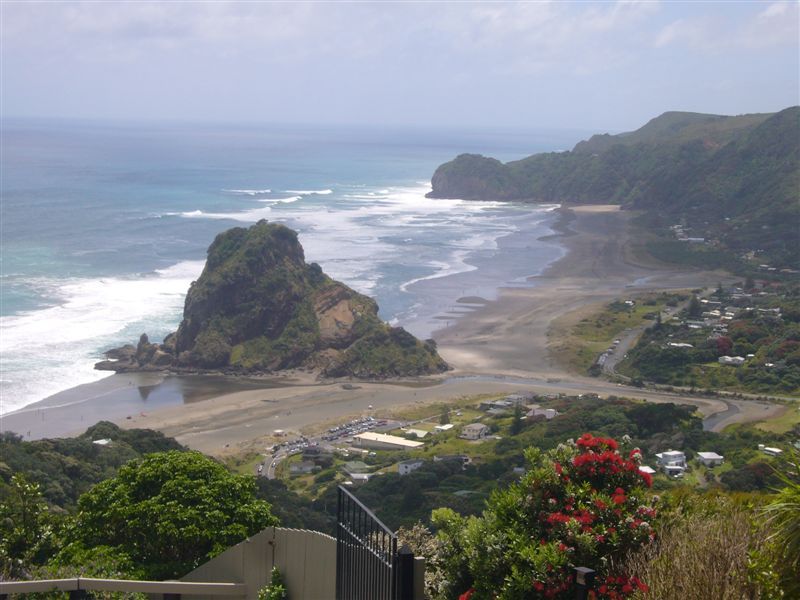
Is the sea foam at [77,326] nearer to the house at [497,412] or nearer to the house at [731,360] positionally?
the house at [497,412]

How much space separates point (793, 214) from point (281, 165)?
101104 mm

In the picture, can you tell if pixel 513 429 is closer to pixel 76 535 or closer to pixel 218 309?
pixel 218 309

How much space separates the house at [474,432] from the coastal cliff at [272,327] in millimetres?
10775

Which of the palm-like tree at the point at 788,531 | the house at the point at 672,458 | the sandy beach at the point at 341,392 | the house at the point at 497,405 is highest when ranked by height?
the palm-like tree at the point at 788,531

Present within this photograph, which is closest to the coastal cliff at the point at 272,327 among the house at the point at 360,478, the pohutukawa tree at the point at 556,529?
the house at the point at 360,478

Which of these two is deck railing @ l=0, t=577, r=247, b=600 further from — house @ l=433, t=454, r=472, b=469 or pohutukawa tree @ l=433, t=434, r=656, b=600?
house @ l=433, t=454, r=472, b=469

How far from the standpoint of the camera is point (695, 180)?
112 meters

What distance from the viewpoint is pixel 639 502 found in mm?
8391

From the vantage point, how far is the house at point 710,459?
30781 millimetres

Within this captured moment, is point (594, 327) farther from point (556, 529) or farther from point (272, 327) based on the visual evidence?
point (556, 529)

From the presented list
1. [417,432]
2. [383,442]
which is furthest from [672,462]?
[383,442]

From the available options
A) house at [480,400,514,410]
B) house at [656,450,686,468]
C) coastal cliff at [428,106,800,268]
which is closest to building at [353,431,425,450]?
house at [480,400,514,410]

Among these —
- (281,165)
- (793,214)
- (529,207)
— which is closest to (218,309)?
(793,214)

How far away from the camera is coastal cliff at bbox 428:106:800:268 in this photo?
90.9 meters
